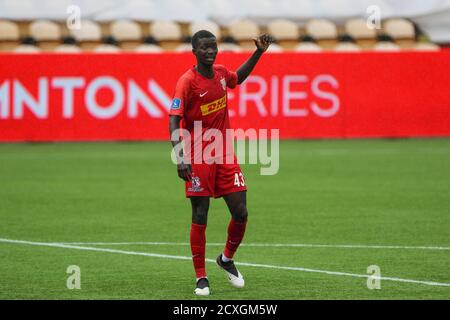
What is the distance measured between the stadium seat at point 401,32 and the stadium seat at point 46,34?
26.6 ft

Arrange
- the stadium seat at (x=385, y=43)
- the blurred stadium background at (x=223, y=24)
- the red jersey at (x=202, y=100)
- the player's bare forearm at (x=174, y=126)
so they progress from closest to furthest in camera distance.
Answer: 1. the player's bare forearm at (x=174, y=126)
2. the red jersey at (x=202, y=100)
3. the stadium seat at (x=385, y=43)
4. the blurred stadium background at (x=223, y=24)

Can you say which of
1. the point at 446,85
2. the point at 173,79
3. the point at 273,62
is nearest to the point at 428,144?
the point at 446,85

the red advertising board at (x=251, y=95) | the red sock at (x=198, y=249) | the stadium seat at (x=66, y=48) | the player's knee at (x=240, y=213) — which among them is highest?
the stadium seat at (x=66, y=48)

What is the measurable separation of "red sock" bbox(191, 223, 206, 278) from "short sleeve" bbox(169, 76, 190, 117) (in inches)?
37.3

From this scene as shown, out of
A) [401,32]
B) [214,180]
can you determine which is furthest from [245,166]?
[214,180]

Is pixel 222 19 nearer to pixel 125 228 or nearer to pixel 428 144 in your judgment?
pixel 428 144

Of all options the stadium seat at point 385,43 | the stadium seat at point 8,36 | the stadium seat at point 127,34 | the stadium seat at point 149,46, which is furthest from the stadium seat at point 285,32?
the stadium seat at point 8,36

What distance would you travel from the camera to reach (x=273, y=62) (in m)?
22.9

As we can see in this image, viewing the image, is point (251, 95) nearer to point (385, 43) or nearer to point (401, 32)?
point (385, 43)

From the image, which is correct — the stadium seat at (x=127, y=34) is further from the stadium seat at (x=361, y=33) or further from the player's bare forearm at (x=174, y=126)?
the player's bare forearm at (x=174, y=126)

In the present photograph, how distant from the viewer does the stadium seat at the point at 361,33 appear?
28.1 m

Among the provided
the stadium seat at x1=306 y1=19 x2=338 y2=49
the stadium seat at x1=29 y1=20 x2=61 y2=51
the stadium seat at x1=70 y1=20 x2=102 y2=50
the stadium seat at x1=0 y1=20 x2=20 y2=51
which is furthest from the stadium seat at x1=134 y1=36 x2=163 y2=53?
the stadium seat at x1=306 y1=19 x2=338 y2=49

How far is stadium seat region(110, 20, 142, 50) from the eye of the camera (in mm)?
27438
